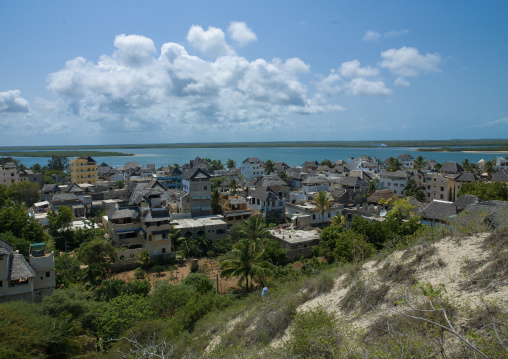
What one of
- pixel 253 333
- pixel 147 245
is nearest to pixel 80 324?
pixel 253 333

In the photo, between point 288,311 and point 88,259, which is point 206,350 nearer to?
point 288,311

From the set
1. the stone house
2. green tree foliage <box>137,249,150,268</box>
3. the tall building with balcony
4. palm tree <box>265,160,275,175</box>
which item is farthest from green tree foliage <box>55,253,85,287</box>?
palm tree <box>265,160,275,175</box>

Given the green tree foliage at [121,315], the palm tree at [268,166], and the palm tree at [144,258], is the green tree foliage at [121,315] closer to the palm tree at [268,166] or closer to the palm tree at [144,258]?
the palm tree at [144,258]

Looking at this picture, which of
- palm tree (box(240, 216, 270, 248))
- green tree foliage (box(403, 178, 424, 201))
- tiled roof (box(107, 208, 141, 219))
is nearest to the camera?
palm tree (box(240, 216, 270, 248))

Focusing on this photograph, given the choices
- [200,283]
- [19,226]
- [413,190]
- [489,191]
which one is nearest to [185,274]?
[200,283]

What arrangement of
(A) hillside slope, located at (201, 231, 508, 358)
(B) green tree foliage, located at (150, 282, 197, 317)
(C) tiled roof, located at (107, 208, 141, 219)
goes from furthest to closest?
(C) tiled roof, located at (107, 208, 141, 219) → (B) green tree foliage, located at (150, 282, 197, 317) → (A) hillside slope, located at (201, 231, 508, 358)

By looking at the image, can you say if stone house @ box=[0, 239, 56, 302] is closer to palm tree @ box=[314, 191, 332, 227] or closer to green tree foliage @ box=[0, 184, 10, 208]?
green tree foliage @ box=[0, 184, 10, 208]
